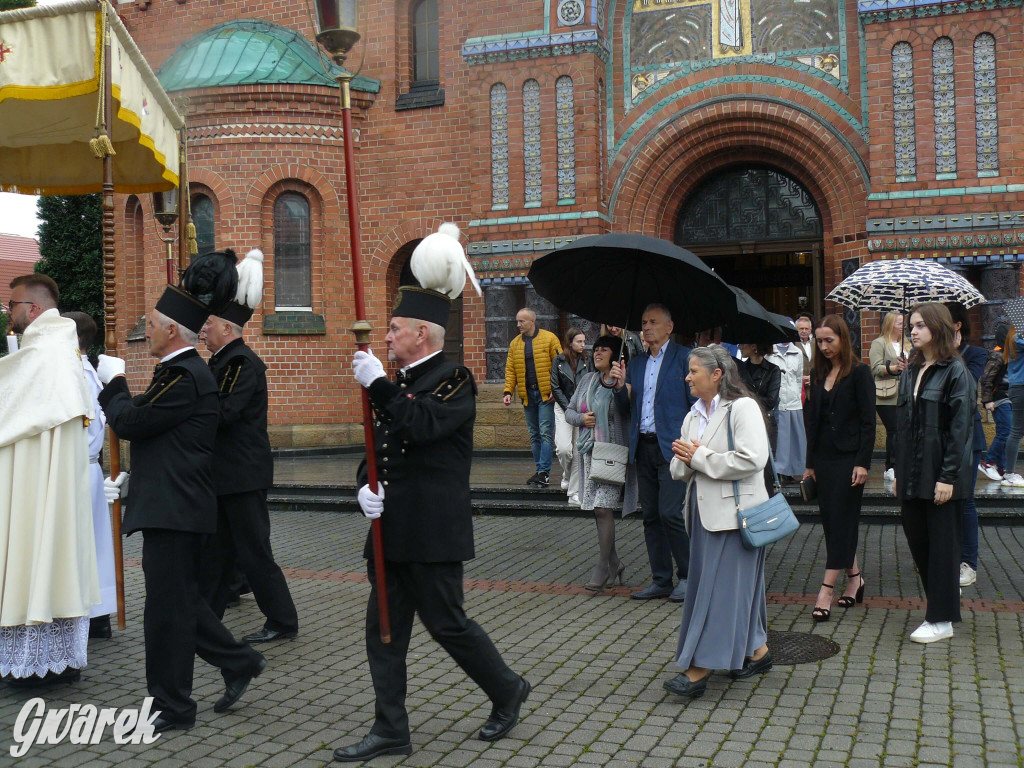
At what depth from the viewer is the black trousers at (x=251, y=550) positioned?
638 centimetres

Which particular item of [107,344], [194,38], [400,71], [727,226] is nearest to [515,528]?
[107,344]

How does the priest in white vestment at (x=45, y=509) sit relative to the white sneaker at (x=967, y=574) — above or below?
above

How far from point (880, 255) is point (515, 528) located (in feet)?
22.8

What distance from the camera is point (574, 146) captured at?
15.9 metres

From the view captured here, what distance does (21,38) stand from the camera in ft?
22.2

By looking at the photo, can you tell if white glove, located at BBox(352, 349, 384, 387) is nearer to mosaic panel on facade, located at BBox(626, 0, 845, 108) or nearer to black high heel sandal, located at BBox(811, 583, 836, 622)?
black high heel sandal, located at BBox(811, 583, 836, 622)

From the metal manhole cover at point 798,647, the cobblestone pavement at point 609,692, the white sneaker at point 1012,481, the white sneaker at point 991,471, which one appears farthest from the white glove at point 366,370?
the white sneaker at point 991,471

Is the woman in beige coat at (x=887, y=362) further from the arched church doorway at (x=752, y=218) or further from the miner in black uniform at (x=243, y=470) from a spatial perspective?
the miner in black uniform at (x=243, y=470)

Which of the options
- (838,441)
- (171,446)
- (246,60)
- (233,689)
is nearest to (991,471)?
(838,441)

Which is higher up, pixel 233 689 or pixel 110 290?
pixel 110 290

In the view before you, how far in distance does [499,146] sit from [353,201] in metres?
12.3

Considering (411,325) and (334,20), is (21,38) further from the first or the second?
(411,325)

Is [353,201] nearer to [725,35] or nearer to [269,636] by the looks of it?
[269,636]

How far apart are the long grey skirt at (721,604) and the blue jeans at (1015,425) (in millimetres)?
7184
